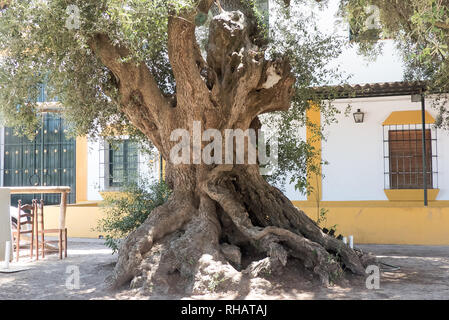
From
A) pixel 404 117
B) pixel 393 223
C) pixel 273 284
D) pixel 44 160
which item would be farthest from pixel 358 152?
pixel 44 160

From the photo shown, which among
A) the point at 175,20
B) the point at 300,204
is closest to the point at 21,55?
the point at 175,20

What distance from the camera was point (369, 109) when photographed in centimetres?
1191

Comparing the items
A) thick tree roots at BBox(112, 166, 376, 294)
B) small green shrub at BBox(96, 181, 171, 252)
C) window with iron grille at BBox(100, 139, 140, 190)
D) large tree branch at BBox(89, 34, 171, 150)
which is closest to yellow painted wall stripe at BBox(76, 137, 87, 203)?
window with iron grille at BBox(100, 139, 140, 190)

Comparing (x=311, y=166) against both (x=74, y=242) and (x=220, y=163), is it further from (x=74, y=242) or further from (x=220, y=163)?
(x=74, y=242)

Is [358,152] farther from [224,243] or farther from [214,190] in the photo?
[224,243]

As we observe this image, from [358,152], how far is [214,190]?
6176 millimetres

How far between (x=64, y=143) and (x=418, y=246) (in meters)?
10.6

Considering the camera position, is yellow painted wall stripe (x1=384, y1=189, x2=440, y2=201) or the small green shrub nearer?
the small green shrub

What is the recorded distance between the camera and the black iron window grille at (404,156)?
467 inches

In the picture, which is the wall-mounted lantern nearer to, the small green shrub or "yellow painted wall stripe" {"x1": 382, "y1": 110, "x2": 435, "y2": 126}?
"yellow painted wall stripe" {"x1": 382, "y1": 110, "x2": 435, "y2": 126}

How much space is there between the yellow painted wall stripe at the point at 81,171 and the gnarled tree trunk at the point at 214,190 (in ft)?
23.7

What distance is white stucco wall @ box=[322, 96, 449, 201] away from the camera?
38.8 feet

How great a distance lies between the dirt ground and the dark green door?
6289 millimetres

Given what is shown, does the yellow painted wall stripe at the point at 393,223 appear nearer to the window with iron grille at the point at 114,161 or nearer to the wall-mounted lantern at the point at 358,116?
the wall-mounted lantern at the point at 358,116
